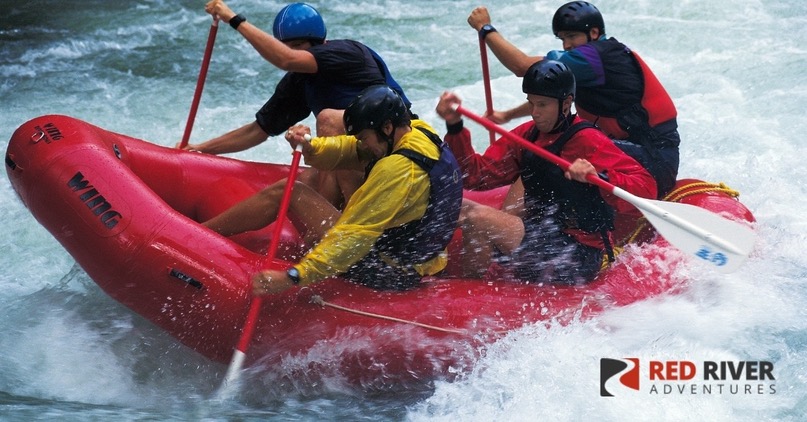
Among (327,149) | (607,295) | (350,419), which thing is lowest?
(350,419)

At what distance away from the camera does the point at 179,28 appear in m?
10.7

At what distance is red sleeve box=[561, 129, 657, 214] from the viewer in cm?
445

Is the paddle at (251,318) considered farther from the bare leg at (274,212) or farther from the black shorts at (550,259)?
the black shorts at (550,259)

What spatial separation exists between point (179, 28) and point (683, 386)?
297 inches

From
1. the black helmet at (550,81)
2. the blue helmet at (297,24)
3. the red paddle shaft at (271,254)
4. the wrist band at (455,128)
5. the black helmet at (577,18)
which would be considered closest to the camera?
the red paddle shaft at (271,254)

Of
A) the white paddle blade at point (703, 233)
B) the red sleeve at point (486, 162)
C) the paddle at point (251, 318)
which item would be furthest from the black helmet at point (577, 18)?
the paddle at point (251, 318)

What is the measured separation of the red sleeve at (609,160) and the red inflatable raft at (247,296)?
0.41 m

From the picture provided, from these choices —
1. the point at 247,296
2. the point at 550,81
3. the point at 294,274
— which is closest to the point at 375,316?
the point at 294,274

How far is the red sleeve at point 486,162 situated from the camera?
192 inches

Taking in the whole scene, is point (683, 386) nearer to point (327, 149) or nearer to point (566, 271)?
point (566, 271)

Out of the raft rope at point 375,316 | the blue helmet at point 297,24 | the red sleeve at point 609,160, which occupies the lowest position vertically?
the raft rope at point 375,316

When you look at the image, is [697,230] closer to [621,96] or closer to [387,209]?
[621,96]

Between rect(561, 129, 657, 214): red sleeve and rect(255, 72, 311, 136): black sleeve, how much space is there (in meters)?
1.49

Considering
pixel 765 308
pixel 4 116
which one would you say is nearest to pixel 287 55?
pixel 765 308
